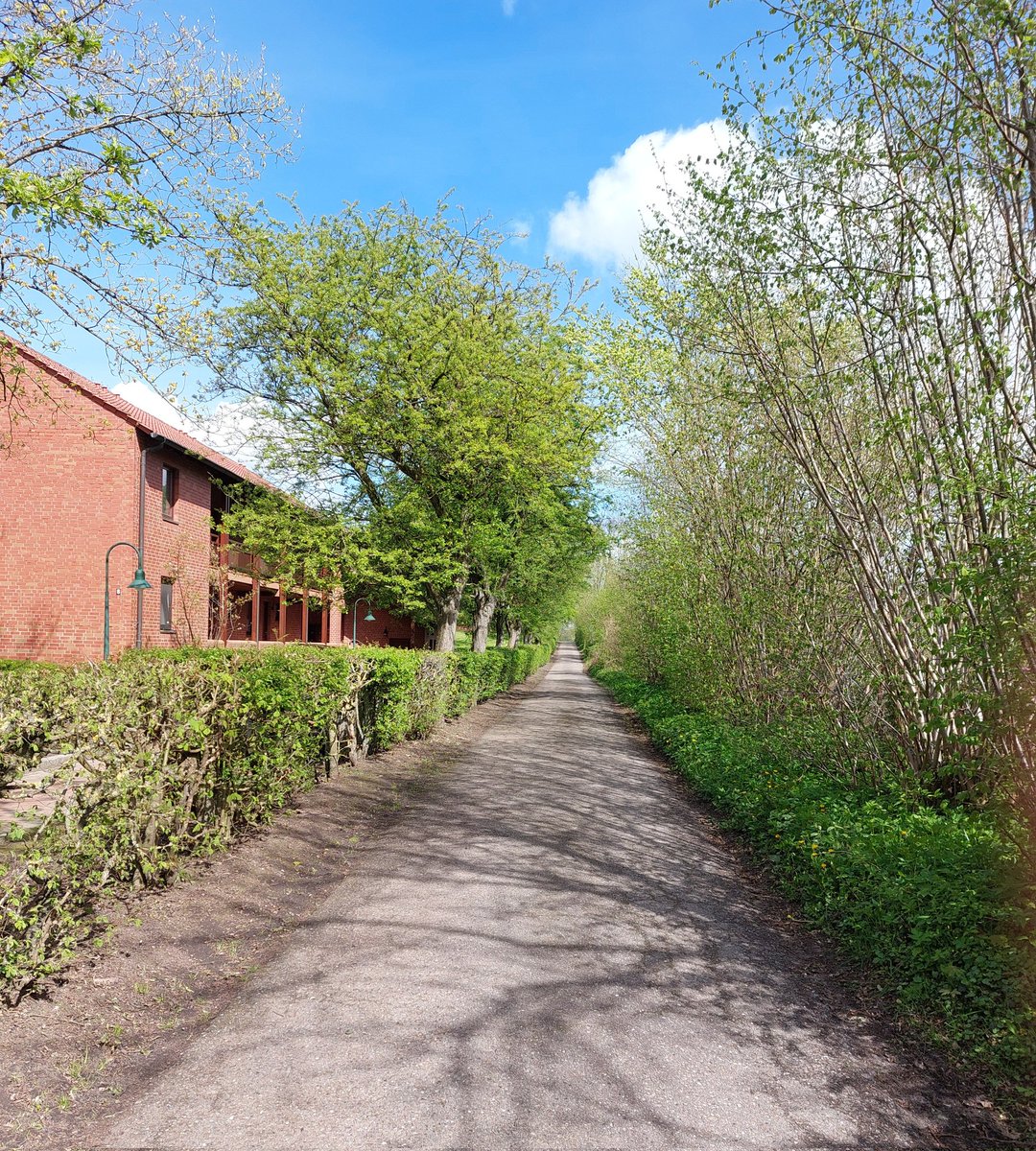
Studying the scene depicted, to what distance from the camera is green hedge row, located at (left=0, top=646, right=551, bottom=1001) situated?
369 centimetres

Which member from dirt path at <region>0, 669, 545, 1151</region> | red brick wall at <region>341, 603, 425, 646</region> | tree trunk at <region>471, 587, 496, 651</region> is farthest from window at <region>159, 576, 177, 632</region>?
red brick wall at <region>341, 603, 425, 646</region>

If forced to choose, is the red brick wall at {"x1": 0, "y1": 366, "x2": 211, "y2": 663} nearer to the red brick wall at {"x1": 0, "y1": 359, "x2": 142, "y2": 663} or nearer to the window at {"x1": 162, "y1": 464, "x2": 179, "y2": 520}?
the red brick wall at {"x1": 0, "y1": 359, "x2": 142, "y2": 663}

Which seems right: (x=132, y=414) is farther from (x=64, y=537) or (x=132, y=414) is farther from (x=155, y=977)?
(x=155, y=977)

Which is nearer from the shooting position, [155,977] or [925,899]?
[155,977]

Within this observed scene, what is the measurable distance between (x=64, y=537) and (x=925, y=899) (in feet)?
61.5

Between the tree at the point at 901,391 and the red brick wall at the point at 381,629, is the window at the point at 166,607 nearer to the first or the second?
the tree at the point at 901,391

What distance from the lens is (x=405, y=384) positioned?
49.5 feet

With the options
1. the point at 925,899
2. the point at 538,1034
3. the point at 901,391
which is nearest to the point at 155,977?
the point at 538,1034

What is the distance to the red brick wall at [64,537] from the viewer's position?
707 inches

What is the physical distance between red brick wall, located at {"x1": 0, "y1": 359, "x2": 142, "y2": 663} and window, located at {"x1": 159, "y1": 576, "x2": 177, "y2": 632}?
61.6 inches

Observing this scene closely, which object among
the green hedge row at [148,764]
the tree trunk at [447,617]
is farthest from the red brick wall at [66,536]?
the green hedge row at [148,764]

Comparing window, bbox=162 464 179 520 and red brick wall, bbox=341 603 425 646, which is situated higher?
window, bbox=162 464 179 520

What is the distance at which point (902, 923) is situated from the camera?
432 cm

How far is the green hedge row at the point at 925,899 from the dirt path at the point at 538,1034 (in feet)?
0.99
